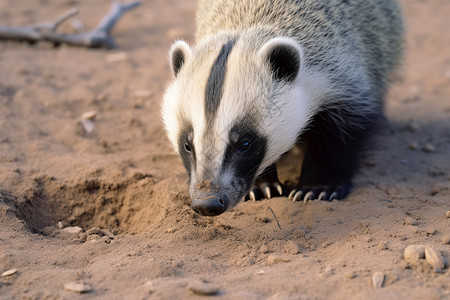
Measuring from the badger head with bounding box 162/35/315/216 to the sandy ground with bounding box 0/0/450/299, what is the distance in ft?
1.32

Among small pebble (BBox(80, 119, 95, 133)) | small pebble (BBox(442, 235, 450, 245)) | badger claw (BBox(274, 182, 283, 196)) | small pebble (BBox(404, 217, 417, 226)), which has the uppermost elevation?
small pebble (BBox(442, 235, 450, 245))

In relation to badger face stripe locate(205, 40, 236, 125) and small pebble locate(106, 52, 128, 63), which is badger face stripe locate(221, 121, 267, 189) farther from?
small pebble locate(106, 52, 128, 63)

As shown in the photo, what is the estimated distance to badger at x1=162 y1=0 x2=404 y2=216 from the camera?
3336mm

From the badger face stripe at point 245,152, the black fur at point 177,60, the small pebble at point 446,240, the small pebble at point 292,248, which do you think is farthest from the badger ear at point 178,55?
the small pebble at point 446,240

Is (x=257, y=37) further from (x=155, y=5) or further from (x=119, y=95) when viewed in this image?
(x=155, y=5)

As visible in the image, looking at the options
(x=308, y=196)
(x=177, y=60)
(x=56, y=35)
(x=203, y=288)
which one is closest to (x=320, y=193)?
(x=308, y=196)

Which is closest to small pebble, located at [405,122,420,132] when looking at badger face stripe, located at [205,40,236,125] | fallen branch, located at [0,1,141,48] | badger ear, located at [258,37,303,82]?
badger ear, located at [258,37,303,82]

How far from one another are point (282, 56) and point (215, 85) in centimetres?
50

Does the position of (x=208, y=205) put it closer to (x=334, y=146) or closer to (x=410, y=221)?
(x=410, y=221)

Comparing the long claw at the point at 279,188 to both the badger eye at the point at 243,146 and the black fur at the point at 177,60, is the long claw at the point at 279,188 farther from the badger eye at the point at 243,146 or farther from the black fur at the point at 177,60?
the black fur at the point at 177,60

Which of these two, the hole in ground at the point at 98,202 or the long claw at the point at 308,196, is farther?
the long claw at the point at 308,196

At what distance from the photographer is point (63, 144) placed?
4.95 m

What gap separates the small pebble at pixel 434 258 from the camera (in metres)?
2.85

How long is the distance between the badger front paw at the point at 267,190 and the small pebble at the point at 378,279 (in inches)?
63.7
